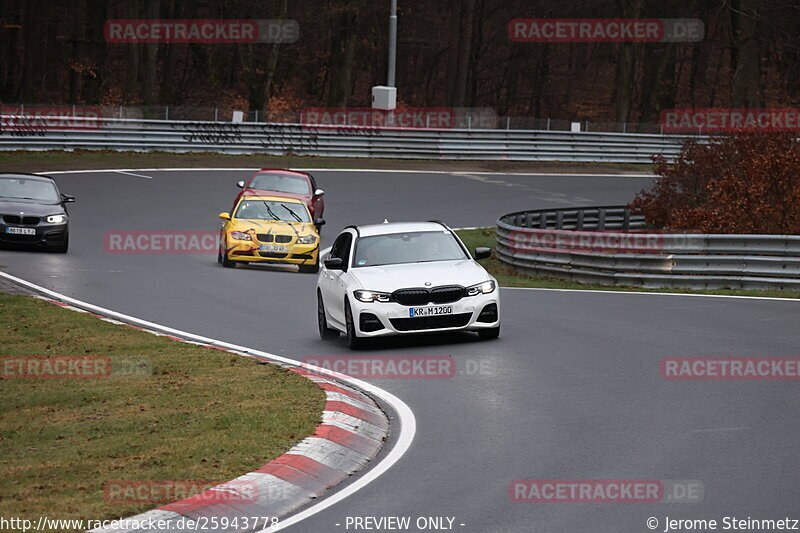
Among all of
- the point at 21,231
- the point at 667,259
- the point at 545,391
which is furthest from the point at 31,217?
the point at 545,391

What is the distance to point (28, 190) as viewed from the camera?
25562mm

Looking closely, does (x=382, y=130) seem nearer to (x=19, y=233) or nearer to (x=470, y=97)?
(x=19, y=233)

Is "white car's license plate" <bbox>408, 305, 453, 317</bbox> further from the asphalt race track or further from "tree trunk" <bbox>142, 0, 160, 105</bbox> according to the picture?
"tree trunk" <bbox>142, 0, 160, 105</bbox>

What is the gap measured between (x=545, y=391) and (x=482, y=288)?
123 inches

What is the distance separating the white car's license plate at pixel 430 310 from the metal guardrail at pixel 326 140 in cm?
3004

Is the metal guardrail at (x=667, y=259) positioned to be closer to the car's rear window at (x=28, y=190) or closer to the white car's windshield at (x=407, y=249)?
the white car's windshield at (x=407, y=249)

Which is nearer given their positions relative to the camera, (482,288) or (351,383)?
(351,383)

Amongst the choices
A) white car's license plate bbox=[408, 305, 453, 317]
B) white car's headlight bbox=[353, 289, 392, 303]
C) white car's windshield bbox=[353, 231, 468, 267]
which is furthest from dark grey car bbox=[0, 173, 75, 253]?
white car's license plate bbox=[408, 305, 453, 317]

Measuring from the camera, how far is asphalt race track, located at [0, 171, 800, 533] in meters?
7.76

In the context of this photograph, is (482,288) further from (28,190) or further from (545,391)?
(28,190)

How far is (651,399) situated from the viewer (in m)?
11.2

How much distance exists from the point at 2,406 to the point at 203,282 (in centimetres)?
1086

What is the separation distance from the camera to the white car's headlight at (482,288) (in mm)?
14492

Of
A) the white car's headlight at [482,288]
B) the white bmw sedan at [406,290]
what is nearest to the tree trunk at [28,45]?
the white bmw sedan at [406,290]
